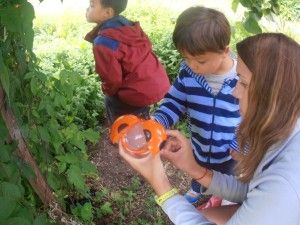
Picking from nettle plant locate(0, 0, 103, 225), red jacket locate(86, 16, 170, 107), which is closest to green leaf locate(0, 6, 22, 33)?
nettle plant locate(0, 0, 103, 225)

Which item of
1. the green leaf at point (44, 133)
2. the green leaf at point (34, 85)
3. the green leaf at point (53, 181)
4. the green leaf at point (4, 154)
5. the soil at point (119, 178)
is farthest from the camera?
the soil at point (119, 178)

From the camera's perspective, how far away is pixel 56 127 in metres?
2.09

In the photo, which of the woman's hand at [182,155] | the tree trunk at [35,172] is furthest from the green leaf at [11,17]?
the woman's hand at [182,155]

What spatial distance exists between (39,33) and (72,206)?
356cm

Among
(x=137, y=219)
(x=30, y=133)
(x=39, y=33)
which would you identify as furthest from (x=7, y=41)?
(x=39, y=33)

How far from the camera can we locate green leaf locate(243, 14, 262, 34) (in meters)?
2.02

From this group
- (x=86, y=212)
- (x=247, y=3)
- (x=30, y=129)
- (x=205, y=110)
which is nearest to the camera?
(x=30, y=129)

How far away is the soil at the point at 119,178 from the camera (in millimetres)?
2879

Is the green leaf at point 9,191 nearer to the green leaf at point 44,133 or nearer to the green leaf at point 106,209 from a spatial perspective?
the green leaf at point 44,133

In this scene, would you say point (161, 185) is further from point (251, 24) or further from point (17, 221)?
point (251, 24)

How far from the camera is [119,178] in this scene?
3.24 m

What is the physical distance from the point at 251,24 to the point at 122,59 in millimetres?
983

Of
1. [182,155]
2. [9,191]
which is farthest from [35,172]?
[182,155]

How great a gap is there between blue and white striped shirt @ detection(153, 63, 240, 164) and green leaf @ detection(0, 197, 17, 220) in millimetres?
899
